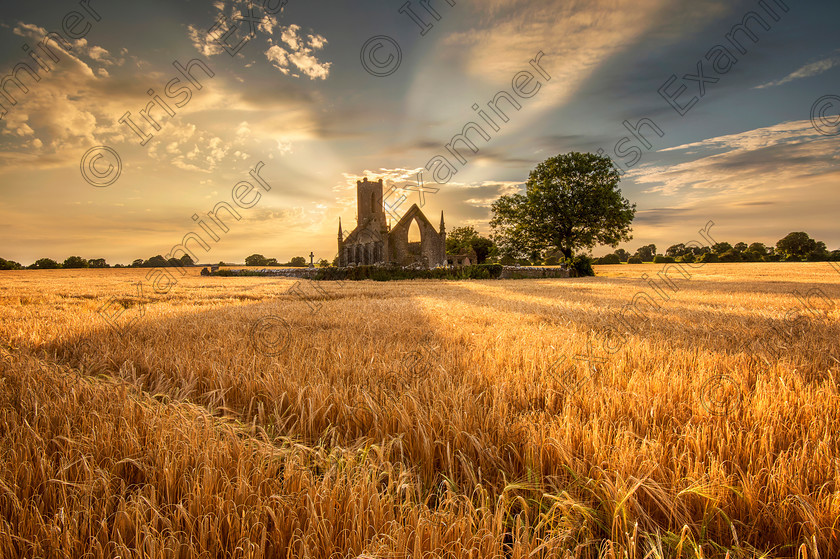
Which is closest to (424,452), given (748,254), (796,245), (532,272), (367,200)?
(532,272)

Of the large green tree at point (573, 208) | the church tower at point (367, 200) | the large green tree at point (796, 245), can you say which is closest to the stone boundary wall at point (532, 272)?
the large green tree at point (573, 208)

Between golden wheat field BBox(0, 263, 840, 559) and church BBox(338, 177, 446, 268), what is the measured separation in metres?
37.9

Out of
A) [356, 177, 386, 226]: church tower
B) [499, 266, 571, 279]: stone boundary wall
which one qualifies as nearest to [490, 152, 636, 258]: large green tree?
[499, 266, 571, 279]: stone boundary wall

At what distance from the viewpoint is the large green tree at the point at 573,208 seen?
121 feet

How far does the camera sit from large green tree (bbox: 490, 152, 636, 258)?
36.8 meters

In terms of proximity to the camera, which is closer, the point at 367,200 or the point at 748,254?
the point at 367,200

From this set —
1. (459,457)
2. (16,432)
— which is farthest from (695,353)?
(16,432)

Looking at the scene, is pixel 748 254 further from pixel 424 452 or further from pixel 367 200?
pixel 424 452

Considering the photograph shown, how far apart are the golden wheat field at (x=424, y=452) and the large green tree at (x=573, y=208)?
118 feet

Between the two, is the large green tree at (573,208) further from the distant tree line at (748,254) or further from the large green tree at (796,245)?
the large green tree at (796,245)

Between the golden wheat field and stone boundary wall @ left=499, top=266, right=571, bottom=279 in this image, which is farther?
stone boundary wall @ left=499, top=266, right=571, bottom=279

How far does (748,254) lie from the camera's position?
71.9 metres

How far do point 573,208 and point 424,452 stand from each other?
39.5 meters

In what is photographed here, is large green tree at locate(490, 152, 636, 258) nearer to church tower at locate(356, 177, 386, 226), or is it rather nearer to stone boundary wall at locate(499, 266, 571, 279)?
stone boundary wall at locate(499, 266, 571, 279)
